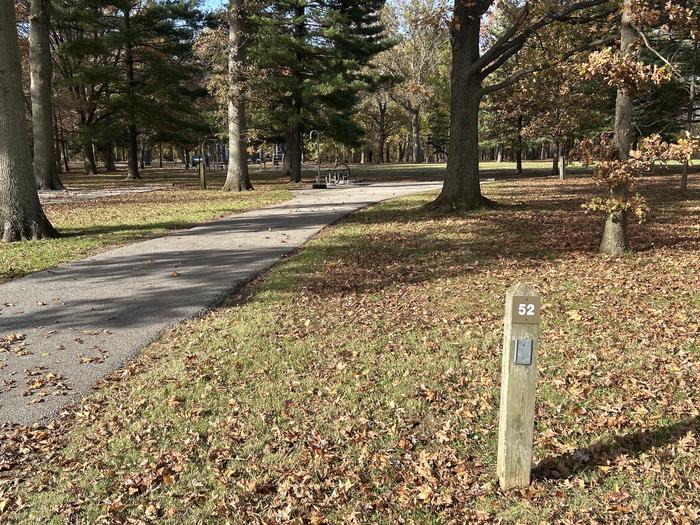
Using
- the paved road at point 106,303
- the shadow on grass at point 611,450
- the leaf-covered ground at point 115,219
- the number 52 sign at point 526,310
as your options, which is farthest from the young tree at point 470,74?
the number 52 sign at point 526,310

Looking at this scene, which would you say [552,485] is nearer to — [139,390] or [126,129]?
[139,390]

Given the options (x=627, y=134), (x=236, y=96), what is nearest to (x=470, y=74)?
(x=627, y=134)

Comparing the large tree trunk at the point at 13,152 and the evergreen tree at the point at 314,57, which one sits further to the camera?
the evergreen tree at the point at 314,57

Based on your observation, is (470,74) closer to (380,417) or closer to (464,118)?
(464,118)

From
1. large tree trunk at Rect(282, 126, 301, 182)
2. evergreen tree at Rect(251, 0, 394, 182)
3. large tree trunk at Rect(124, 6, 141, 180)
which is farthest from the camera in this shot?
large tree trunk at Rect(124, 6, 141, 180)

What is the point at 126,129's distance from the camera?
109 feet

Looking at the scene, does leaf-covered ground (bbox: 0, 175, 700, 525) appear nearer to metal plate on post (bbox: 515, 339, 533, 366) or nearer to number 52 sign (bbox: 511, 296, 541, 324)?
metal plate on post (bbox: 515, 339, 533, 366)

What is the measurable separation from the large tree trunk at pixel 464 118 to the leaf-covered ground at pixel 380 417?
665cm

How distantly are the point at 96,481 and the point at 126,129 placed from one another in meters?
33.4

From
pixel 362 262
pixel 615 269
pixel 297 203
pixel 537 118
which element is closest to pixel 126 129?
pixel 297 203

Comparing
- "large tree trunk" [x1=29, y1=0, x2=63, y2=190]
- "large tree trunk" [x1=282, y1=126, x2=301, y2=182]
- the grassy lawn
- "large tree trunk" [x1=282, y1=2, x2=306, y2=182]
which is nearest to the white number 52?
the grassy lawn

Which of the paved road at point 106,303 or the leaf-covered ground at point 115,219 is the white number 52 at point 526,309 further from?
the leaf-covered ground at point 115,219

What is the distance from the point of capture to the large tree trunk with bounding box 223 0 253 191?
69.2 ft

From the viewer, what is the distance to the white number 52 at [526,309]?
296 cm
